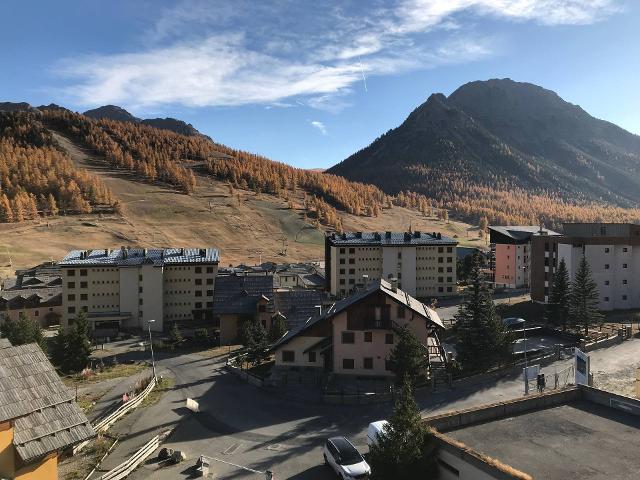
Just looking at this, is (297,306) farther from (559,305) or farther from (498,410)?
(498,410)

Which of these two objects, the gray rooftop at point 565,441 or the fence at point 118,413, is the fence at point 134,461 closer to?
the fence at point 118,413

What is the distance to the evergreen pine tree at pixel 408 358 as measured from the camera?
39.1 metres

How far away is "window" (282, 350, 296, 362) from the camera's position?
4494cm

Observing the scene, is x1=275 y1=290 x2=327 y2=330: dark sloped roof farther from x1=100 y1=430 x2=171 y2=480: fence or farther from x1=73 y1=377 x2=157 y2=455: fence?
x1=100 y1=430 x2=171 y2=480: fence


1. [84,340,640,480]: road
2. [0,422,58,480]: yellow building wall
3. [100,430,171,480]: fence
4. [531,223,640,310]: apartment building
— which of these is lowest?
[84,340,640,480]: road

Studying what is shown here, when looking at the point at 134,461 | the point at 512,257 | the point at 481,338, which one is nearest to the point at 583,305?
the point at 481,338

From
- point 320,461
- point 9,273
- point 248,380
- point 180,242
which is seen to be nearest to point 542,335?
point 248,380

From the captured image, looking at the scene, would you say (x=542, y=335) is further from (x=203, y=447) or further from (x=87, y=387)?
(x=87, y=387)

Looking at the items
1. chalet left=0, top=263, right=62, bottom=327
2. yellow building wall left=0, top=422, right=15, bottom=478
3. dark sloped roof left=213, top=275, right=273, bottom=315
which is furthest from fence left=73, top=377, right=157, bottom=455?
chalet left=0, top=263, right=62, bottom=327

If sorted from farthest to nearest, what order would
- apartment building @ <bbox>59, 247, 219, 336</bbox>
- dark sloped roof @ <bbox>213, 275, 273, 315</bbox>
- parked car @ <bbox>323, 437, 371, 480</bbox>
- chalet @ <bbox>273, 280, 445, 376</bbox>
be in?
1. apartment building @ <bbox>59, 247, 219, 336</bbox>
2. dark sloped roof @ <bbox>213, 275, 273, 315</bbox>
3. chalet @ <bbox>273, 280, 445, 376</bbox>
4. parked car @ <bbox>323, 437, 371, 480</bbox>

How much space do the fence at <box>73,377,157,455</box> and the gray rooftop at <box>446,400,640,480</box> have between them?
892 inches

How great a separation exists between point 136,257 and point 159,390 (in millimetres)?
42426

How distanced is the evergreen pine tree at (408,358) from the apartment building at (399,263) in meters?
A: 55.8

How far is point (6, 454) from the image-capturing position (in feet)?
54.6
